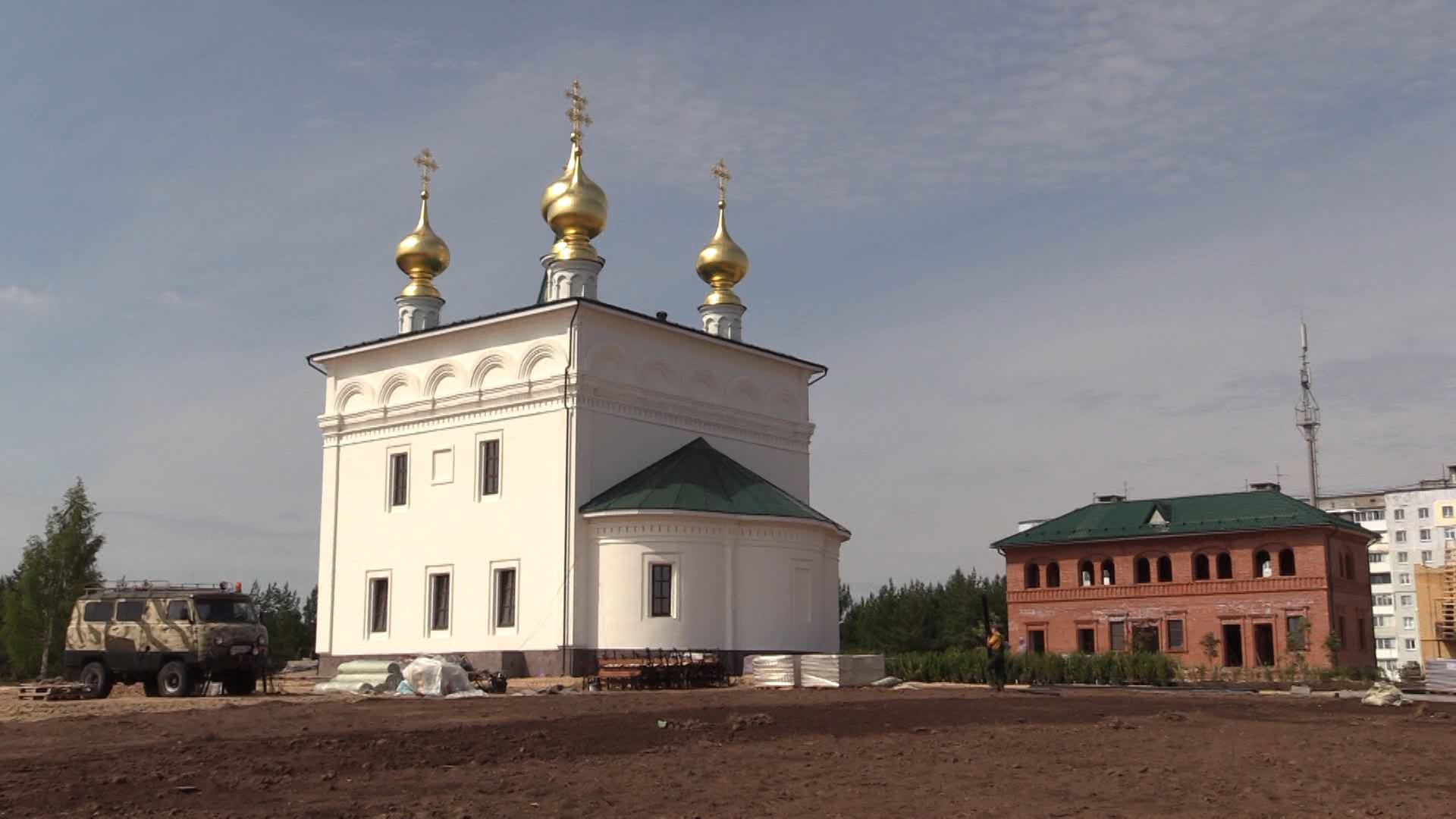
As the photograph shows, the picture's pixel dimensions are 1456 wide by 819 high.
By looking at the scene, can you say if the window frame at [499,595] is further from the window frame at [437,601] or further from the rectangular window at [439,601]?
the rectangular window at [439,601]

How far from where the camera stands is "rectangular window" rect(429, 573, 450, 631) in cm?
2977

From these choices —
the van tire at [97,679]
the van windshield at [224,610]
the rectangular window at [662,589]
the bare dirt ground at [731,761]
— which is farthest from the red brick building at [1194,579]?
the van tire at [97,679]

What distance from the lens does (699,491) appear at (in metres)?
28.0

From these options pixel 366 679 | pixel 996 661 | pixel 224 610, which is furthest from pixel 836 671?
pixel 224 610

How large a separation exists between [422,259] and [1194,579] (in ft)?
87.7

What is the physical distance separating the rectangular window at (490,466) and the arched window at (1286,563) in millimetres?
26524

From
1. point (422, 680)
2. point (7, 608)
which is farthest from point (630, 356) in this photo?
point (7, 608)

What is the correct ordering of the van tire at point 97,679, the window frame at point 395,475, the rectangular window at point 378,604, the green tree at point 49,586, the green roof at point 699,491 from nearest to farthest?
1. the van tire at point 97,679
2. the green roof at point 699,491
3. the rectangular window at point 378,604
4. the window frame at point 395,475
5. the green tree at point 49,586

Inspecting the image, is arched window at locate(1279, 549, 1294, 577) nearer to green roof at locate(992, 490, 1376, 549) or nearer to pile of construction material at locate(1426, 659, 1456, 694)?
green roof at locate(992, 490, 1376, 549)

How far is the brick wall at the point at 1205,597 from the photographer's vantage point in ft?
141

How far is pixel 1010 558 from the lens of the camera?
50219 millimetres

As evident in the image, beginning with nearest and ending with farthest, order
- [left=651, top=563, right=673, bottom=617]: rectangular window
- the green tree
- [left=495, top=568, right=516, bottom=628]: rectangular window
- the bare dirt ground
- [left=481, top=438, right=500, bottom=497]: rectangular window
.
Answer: the bare dirt ground < [left=651, top=563, right=673, bottom=617]: rectangular window < [left=495, top=568, right=516, bottom=628]: rectangular window < [left=481, top=438, right=500, bottom=497]: rectangular window < the green tree

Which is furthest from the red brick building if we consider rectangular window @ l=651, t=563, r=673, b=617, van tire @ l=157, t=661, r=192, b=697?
van tire @ l=157, t=661, r=192, b=697

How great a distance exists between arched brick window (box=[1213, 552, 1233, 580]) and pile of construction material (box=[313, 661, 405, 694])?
98.5 ft
